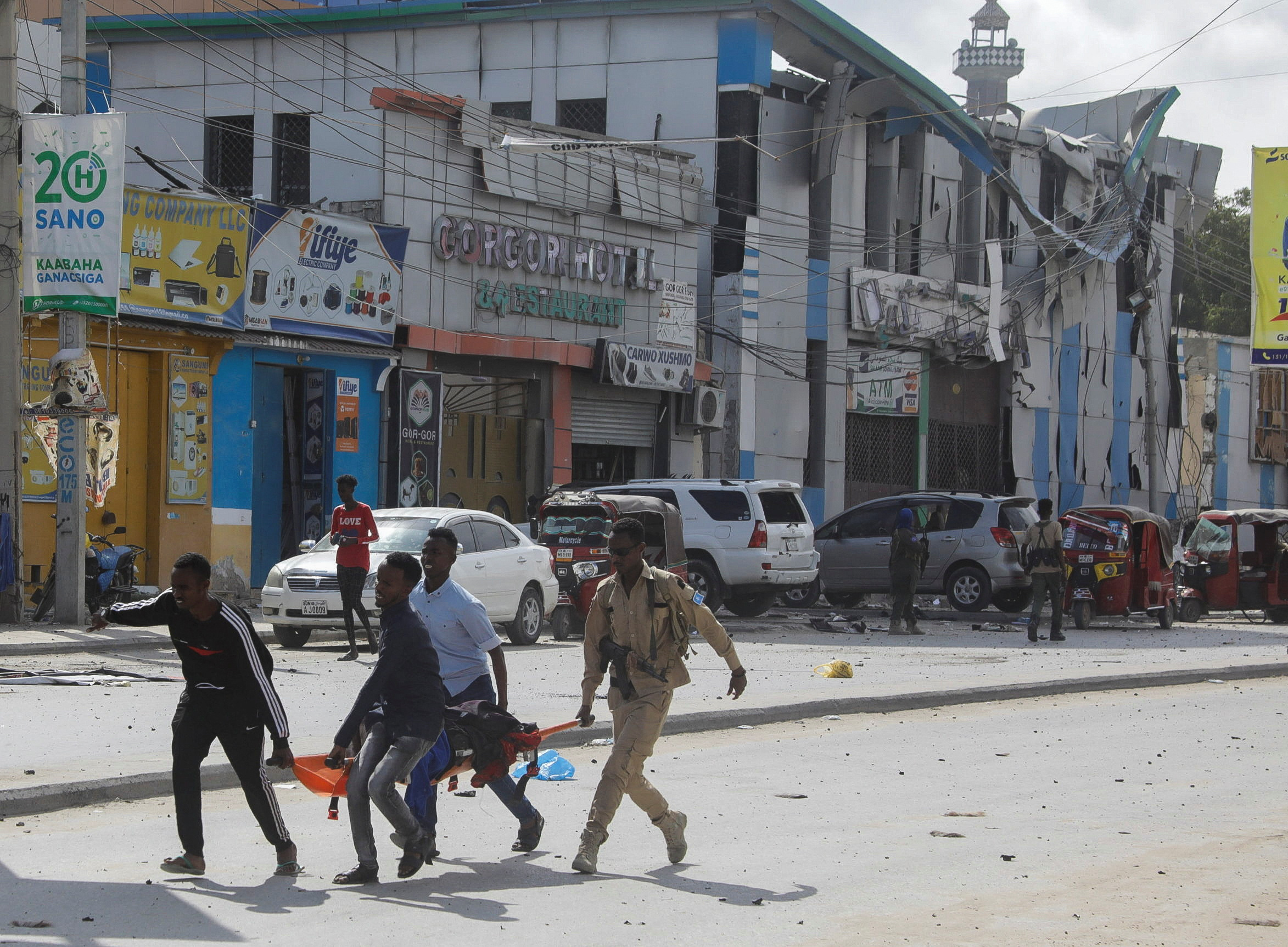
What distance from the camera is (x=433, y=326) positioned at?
2677 cm

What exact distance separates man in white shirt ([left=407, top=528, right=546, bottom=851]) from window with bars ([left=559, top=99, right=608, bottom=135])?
26727 mm

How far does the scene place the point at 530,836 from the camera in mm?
7641

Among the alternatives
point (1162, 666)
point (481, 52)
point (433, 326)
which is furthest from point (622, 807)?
point (481, 52)

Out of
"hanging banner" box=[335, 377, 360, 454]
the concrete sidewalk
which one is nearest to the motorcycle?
the concrete sidewalk

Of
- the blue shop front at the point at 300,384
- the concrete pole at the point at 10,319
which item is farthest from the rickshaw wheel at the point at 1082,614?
the concrete pole at the point at 10,319

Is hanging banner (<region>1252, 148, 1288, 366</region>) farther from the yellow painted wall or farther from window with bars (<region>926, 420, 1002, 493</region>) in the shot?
the yellow painted wall

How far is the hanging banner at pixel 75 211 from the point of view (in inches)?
717

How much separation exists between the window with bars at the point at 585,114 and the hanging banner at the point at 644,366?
18.6 feet

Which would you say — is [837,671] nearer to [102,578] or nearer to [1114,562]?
[102,578]

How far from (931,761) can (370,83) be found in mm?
→ 25099

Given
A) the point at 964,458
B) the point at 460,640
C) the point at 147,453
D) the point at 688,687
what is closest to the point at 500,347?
the point at 147,453

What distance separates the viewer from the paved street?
34.3 feet

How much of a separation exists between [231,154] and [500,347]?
8767 mm

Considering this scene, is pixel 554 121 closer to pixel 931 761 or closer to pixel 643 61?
pixel 643 61
